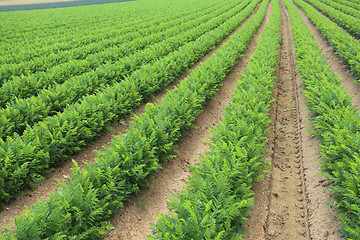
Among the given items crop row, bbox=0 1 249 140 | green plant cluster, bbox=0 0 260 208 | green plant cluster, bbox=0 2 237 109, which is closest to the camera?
green plant cluster, bbox=0 0 260 208

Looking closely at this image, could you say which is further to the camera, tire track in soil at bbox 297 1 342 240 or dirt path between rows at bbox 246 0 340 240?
dirt path between rows at bbox 246 0 340 240

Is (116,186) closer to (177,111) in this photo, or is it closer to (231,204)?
(231,204)

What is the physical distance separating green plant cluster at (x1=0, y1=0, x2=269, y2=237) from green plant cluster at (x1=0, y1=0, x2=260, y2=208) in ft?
3.08

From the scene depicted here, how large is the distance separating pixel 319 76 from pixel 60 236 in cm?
1090

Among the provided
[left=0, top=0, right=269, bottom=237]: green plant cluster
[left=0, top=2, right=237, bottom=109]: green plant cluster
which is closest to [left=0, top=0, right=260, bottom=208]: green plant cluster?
[left=0, top=0, right=269, bottom=237]: green plant cluster

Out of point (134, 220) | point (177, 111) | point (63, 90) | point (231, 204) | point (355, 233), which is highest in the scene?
point (63, 90)

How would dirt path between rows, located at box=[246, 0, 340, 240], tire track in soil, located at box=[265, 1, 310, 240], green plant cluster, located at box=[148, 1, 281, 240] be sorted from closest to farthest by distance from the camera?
green plant cluster, located at box=[148, 1, 281, 240]
dirt path between rows, located at box=[246, 0, 340, 240]
tire track in soil, located at box=[265, 1, 310, 240]

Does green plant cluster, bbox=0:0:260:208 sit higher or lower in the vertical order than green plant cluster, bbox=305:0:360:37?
lower

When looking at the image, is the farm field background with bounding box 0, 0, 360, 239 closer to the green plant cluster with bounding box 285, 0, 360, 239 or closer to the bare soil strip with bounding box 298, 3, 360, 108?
the green plant cluster with bounding box 285, 0, 360, 239

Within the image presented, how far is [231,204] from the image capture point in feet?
15.0

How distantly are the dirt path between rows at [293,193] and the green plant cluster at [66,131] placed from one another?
16.7ft

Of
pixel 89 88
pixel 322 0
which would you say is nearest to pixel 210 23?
pixel 89 88

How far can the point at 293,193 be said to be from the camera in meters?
6.36

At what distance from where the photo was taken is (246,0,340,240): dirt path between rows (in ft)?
17.2
